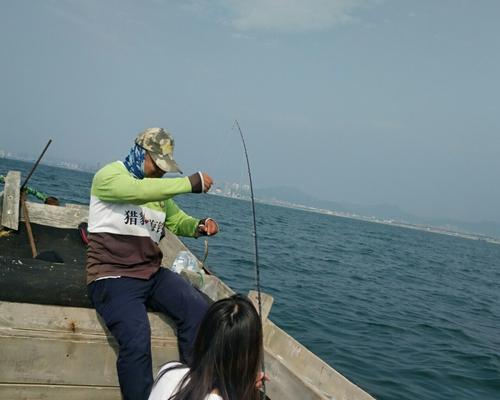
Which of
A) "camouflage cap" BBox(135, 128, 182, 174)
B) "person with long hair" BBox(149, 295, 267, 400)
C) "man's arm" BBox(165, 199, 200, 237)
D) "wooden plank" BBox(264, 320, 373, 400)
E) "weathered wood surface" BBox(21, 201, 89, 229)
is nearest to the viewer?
"person with long hair" BBox(149, 295, 267, 400)

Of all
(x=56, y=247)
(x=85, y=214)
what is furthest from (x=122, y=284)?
(x=85, y=214)

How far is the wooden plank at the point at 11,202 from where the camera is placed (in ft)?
21.9

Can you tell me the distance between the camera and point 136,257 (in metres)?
3.67

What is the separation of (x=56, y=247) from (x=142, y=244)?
10.7 ft

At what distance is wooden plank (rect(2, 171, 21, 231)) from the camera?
6676 mm

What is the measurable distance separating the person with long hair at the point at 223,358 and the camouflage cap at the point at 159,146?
5.63 feet

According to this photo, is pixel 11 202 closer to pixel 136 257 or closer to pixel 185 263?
pixel 185 263

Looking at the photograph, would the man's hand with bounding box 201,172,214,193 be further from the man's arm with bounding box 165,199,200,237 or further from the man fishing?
the man's arm with bounding box 165,199,200,237

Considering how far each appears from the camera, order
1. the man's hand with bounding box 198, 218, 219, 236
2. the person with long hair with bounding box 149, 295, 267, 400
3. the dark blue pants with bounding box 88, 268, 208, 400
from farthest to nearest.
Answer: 1. the man's hand with bounding box 198, 218, 219, 236
2. the dark blue pants with bounding box 88, 268, 208, 400
3. the person with long hair with bounding box 149, 295, 267, 400

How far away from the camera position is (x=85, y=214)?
23.9ft

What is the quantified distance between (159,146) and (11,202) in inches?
168

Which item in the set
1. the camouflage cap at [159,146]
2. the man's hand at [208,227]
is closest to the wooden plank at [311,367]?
the man's hand at [208,227]

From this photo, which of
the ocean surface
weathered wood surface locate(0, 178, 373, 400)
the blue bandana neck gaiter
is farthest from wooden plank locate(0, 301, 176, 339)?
the ocean surface

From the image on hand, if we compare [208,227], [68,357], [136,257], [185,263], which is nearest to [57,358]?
[68,357]
